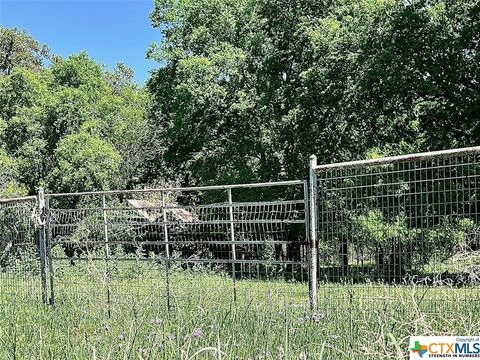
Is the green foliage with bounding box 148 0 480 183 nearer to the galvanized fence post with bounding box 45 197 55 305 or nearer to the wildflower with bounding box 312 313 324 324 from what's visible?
the galvanized fence post with bounding box 45 197 55 305

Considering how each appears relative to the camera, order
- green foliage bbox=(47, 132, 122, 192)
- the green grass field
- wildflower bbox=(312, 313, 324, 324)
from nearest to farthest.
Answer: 1. the green grass field
2. wildflower bbox=(312, 313, 324, 324)
3. green foliage bbox=(47, 132, 122, 192)

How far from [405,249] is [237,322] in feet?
5.00

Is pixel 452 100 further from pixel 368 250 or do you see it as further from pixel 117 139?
pixel 117 139

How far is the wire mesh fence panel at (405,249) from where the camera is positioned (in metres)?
3.88

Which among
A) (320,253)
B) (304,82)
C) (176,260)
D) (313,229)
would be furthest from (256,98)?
Answer: (313,229)

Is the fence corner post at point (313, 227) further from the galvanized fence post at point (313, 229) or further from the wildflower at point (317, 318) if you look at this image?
the wildflower at point (317, 318)

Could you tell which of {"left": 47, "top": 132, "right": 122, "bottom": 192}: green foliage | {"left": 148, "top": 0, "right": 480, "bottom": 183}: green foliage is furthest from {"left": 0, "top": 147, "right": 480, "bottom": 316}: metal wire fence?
{"left": 47, "top": 132, "right": 122, "bottom": 192}: green foliage

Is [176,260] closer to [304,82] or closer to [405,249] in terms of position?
[405,249]

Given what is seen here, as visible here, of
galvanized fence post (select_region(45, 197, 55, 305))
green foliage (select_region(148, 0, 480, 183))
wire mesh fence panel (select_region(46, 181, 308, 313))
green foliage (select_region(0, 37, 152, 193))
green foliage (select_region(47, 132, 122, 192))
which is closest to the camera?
wire mesh fence panel (select_region(46, 181, 308, 313))

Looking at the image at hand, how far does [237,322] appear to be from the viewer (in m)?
3.90

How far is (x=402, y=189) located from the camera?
581 cm

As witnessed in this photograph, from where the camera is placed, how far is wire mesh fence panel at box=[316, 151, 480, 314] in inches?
153

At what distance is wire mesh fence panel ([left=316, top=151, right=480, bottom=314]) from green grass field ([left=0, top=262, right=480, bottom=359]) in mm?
30

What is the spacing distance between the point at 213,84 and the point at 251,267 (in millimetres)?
12369
